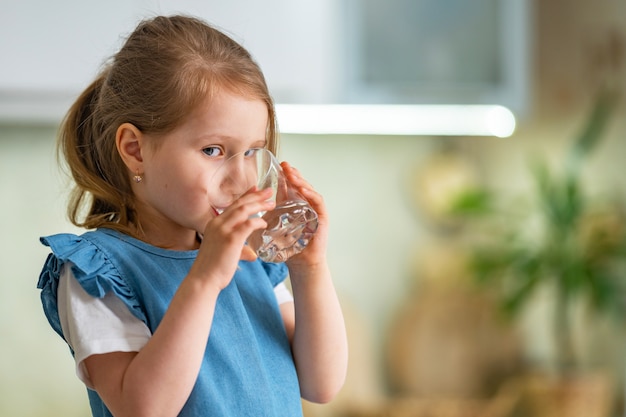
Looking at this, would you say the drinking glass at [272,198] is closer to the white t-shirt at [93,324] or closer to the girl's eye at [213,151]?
the girl's eye at [213,151]

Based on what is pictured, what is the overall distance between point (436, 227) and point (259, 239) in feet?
6.73

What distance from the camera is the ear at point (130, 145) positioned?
0.92 metres

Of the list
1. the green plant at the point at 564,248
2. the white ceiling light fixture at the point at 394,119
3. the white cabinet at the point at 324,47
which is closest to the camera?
the white cabinet at the point at 324,47

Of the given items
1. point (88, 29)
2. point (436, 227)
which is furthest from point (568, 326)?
point (88, 29)

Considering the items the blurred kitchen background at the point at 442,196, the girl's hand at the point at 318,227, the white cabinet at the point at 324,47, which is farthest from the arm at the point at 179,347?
the blurred kitchen background at the point at 442,196

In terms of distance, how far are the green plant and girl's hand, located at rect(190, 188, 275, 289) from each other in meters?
1.99

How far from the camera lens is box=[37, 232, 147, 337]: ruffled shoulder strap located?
0.84 metres

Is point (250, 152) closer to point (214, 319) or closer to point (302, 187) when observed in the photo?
point (302, 187)

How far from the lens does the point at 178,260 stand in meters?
0.94

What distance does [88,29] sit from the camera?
83.6 inches

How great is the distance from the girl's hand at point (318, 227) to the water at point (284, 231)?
17 mm

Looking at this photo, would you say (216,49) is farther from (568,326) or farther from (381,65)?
(568,326)

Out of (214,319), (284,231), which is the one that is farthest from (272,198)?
(214,319)

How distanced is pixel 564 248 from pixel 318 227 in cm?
194
